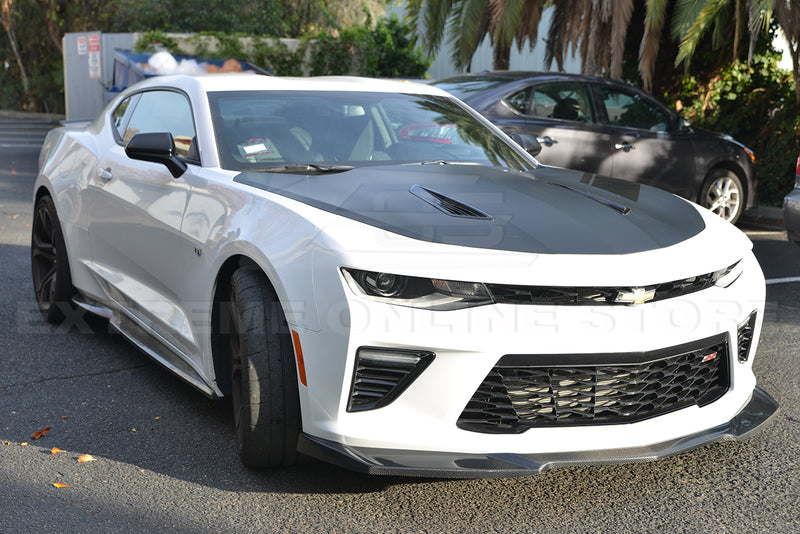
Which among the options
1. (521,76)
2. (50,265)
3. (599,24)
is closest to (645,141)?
(521,76)

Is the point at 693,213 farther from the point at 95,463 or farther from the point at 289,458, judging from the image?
the point at 95,463

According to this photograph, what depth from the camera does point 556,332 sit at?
2801 millimetres

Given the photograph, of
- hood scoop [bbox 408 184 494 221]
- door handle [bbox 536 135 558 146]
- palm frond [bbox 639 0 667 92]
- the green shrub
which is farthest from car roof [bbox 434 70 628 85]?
the green shrub

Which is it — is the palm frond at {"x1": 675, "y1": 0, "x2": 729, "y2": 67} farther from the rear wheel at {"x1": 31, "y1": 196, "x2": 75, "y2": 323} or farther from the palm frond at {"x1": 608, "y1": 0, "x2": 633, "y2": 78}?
the rear wheel at {"x1": 31, "y1": 196, "x2": 75, "y2": 323}

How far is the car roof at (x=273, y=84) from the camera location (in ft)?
14.2

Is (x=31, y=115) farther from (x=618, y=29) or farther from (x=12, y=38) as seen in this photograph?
(x=618, y=29)

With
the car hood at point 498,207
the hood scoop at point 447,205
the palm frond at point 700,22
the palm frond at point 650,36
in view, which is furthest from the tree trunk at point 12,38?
the hood scoop at point 447,205

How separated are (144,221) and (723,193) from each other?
707 centimetres

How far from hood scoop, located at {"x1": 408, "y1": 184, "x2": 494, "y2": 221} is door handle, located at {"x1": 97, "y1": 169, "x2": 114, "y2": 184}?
1.88 m

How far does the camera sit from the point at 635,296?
2.91 meters

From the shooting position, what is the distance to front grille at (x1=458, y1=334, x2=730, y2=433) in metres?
2.84

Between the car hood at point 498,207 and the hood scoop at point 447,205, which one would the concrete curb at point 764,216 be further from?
the hood scoop at point 447,205

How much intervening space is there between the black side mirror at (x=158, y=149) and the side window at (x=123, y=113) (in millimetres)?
1027

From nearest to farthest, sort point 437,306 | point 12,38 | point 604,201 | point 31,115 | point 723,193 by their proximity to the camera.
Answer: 1. point 437,306
2. point 604,201
3. point 723,193
4. point 12,38
5. point 31,115
